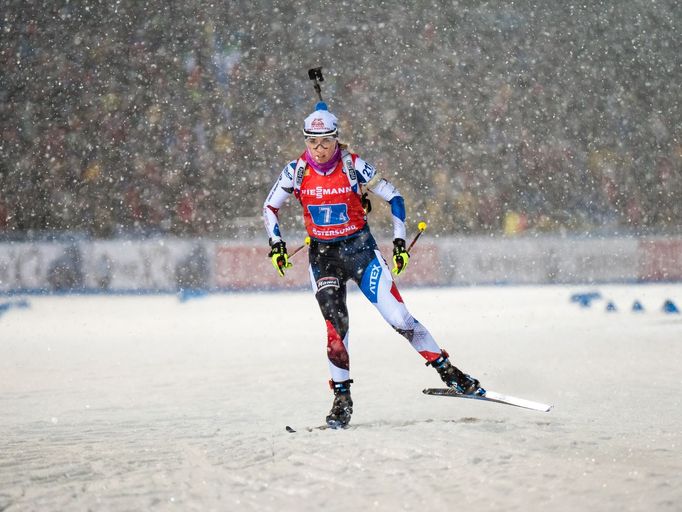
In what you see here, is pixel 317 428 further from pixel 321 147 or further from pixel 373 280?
pixel 321 147

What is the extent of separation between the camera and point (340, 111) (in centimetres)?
2188

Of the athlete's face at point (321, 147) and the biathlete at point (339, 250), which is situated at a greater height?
the athlete's face at point (321, 147)

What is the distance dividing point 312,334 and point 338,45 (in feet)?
48.8

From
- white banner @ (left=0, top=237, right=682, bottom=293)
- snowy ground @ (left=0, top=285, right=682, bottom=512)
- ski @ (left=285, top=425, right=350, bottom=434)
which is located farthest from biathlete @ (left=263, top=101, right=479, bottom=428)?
white banner @ (left=0, top=237, right=682, bottom=293)

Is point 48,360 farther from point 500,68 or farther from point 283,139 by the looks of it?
point 500,68

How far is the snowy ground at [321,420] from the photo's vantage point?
355 cm

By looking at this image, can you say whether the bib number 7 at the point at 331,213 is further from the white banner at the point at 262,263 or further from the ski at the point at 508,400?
the white banner at the point at 262,263

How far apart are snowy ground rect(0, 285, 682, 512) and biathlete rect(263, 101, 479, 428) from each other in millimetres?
343

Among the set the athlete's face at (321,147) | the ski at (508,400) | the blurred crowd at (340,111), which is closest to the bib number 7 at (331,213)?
the athlete's face at (321,147)

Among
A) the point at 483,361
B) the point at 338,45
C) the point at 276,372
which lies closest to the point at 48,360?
the point at 276,372

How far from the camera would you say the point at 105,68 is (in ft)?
73.0

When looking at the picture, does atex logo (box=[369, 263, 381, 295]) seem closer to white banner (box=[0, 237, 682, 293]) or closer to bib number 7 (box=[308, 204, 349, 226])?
bib number 7 (box=[308, 204, 349, 226])

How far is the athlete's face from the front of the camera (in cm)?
505

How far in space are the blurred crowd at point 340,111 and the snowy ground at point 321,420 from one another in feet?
30.6
